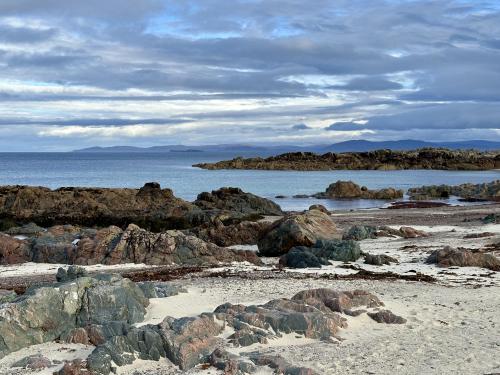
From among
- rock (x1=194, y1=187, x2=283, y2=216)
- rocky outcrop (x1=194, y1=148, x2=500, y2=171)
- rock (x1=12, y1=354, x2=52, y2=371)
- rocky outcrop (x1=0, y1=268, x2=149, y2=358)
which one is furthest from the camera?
rocky outcrop (x1=194, y1=148, x2=500, y2=171)

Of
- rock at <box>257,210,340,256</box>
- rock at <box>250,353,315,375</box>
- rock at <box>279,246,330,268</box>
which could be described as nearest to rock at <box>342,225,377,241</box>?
rock at <box>257,210,340,256</box>

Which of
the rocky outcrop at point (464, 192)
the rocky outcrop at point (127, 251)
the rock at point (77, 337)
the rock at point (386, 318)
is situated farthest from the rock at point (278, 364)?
the rocky outcrop at point (464, 192)

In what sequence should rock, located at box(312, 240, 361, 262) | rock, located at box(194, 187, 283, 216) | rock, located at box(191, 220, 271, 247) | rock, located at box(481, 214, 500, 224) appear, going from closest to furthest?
rock, located at box(312, 240, 361, 262), rock, located at box(191, 220, 271, 247), rock, located at box(481, 214, 500, 224), rock, located at box(194, 187, 283, 216)

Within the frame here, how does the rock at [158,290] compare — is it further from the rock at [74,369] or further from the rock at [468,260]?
the rock at [468,260]

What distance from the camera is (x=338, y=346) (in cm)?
1098

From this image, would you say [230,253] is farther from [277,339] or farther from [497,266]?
[277,339]

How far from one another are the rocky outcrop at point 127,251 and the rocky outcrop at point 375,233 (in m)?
5.87

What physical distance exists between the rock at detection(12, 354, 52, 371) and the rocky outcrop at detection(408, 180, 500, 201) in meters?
53.9

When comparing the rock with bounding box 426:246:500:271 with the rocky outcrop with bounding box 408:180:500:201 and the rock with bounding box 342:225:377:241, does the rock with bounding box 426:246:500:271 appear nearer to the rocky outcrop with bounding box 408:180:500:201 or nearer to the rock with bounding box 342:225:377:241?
the rock with bounding box 342:225:377:241

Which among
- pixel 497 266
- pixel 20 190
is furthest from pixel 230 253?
pixel 20 190

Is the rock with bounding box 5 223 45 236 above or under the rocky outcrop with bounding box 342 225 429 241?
under

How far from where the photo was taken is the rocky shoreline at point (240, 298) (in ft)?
33.6

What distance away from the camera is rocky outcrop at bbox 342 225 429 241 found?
26234 mm

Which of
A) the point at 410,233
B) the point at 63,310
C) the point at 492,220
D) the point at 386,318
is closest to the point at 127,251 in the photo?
the point at 63,310
